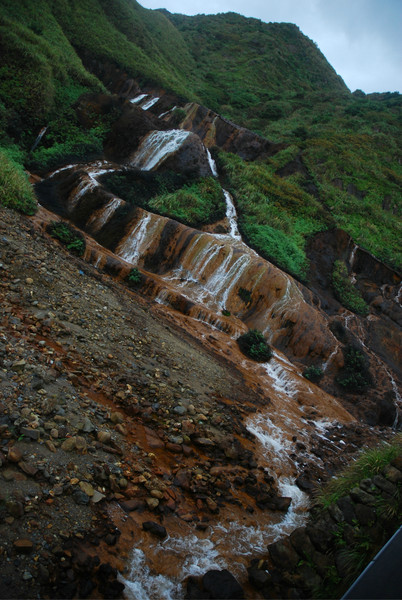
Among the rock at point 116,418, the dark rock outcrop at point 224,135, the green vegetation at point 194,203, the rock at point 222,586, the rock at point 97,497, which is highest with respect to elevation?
the dark rock outcrop at point 224,135

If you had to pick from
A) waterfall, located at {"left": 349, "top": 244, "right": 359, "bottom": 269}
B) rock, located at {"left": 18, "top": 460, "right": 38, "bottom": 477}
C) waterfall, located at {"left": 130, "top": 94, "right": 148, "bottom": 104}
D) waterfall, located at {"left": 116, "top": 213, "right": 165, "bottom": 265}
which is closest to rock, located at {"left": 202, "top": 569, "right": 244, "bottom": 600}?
rock, located at {"left": 18, "top": 460, "right": 38, "bottom": 477}

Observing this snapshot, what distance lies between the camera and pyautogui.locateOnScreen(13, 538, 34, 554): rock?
7.89ft

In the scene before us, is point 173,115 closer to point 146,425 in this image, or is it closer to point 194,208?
point 194,208

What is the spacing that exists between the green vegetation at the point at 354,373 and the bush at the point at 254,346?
341 cm

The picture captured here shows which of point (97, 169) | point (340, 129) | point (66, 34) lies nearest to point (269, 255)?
point (97, 169)

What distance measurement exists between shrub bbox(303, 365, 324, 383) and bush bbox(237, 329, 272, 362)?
164 cm

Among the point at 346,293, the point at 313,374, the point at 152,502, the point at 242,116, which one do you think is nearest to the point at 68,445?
the point at 152,502

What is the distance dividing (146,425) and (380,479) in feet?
10.4

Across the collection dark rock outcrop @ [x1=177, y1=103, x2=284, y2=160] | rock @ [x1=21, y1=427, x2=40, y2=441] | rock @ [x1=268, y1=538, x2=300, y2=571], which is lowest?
rock @ [x1=21, y1=427, x2=40, y2=441]

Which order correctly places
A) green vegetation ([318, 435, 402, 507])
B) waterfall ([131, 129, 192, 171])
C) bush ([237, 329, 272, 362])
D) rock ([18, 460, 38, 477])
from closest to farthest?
rock ([18, 460, 38, 477]) → green vegetation ([318, 435, 402, 507]) → bush ([237, 329, 272, 362]) → waterfall ([131, 129, 192, 171])

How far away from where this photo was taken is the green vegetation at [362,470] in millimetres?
Result: 4148

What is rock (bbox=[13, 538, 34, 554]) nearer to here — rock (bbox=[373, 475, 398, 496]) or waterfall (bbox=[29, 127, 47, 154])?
rock (bbox=[373, 475, 398, 496])

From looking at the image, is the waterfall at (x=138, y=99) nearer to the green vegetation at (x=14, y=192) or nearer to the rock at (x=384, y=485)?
the green vegetation at (x=14, y=192)

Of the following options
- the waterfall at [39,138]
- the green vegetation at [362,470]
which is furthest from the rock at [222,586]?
the waterfall at [39,138]
